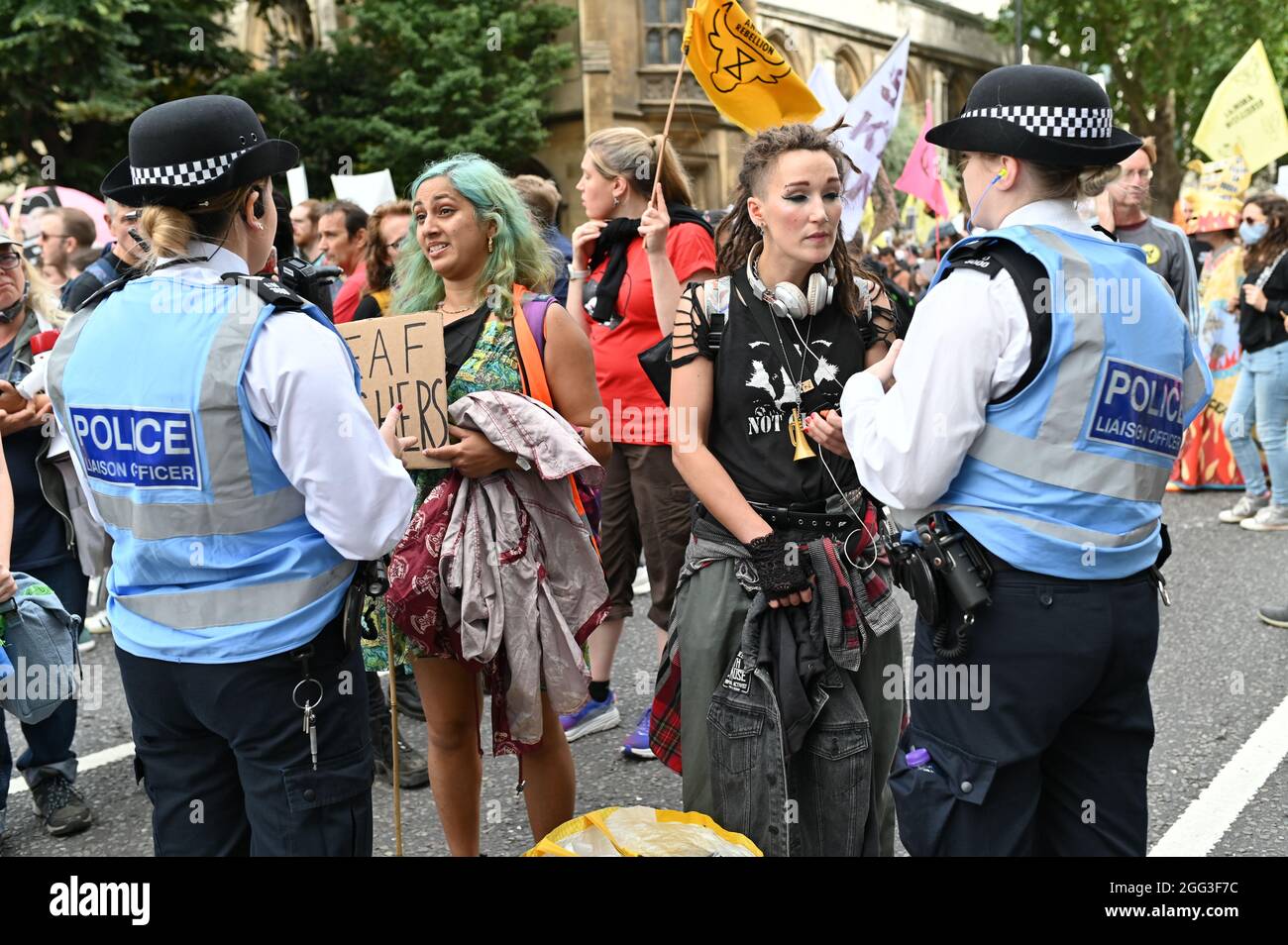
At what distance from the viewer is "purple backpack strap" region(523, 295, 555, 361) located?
11.2 feet

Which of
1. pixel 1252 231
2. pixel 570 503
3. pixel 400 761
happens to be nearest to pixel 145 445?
pixel 570 503

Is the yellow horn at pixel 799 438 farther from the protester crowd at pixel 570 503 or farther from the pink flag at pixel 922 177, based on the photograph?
the pink flag at pixel 922 177

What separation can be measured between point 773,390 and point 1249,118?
29.8ft

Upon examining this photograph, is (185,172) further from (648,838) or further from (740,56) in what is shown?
(740,56)

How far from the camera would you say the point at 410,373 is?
3211 mm

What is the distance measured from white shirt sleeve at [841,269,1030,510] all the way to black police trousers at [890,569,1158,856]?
273mm

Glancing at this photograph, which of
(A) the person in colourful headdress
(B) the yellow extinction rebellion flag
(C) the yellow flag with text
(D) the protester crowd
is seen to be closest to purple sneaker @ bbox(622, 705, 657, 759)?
(D) the protester crowd

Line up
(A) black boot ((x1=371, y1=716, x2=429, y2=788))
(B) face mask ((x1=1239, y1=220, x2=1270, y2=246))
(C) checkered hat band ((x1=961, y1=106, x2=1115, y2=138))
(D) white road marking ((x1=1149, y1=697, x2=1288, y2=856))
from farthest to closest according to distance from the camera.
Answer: (B) face mask ((x1=1239, y1=220, x2=1270, y2=246)), (A) black boot ((x1=371, y1=716, x2=429, y2=788)), (D) white road marking ((x1=1149, y1=697, x2=1288, y2=856)), (C) checkered hat band ((x1=961, y1=106, x2=1115, y2=138))

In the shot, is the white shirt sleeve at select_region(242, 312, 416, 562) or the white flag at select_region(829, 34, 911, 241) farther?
the white flag at select_region(829, 34, 911, 241)

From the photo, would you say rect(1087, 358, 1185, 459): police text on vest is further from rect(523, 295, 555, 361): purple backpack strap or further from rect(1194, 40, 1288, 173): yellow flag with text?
rect(1194, 40, 1288, 173): yellow flag with text

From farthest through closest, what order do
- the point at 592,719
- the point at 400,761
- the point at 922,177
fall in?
the point at 922,177, the point at 592,719, the point at 400,761

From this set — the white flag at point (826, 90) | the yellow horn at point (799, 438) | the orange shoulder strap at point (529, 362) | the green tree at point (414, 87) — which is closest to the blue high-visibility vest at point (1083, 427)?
the yellow horn at point (799, 438)

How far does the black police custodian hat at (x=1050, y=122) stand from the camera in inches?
94.7

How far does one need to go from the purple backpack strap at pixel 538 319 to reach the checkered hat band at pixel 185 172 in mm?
1155
